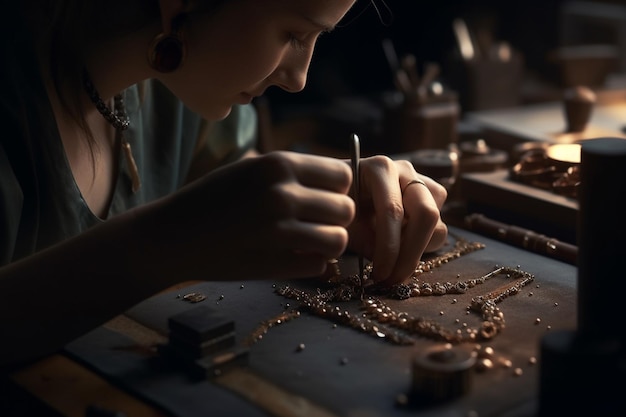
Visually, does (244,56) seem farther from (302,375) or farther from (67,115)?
(302,375)

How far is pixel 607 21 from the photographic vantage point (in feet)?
9.10

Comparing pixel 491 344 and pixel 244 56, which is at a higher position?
pixel 244 56

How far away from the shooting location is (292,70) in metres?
1.17

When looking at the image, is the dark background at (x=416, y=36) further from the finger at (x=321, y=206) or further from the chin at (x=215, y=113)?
the finger at (x=321, y=206)

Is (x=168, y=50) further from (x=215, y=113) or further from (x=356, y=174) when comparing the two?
(x=356, y=174)

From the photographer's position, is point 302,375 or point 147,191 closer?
point 302,375

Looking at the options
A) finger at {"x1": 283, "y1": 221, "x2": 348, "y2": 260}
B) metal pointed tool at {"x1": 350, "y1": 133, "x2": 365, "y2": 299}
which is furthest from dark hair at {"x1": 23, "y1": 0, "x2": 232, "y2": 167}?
finger at {"x1": 283, "y1": 221, "x2": 348, "y2": 260}

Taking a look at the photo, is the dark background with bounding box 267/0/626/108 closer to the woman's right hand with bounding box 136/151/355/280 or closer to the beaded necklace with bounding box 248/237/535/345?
the beaded necklace with bounding box 248/237/535/345

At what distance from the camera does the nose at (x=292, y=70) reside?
1.16 meters

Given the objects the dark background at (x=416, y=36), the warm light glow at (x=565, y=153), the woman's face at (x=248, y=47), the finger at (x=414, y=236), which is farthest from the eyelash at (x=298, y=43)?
the dark background at (x=416, y=36)

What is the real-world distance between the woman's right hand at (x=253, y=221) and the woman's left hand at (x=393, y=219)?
0.15 m

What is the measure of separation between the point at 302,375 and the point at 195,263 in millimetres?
159

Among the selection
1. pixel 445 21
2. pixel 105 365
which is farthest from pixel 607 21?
pixel 105 365

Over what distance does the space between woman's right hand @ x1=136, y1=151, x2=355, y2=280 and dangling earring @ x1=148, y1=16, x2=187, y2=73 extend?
28 centimetres
